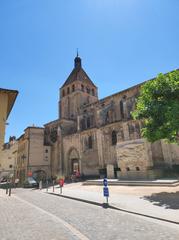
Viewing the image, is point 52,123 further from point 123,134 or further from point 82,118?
point 123,134

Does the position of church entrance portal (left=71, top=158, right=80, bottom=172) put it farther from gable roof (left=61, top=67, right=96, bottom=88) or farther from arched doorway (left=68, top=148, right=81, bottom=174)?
gable roof (left=61, top=67, right=96, bottom=88)

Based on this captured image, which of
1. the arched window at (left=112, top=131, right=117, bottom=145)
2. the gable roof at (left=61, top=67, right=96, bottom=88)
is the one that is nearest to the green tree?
the arched window at (left=112, top=131, right=117, bottom=145)

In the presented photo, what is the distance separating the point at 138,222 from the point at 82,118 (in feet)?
115

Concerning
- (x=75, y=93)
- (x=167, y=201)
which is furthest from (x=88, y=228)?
(x=75, y=93)

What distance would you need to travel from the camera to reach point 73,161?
37.7 m

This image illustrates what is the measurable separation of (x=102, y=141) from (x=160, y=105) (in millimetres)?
19993

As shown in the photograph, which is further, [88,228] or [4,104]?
[4,104]

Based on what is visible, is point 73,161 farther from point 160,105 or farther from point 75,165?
point 160,105

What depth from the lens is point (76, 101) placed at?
4797 cm

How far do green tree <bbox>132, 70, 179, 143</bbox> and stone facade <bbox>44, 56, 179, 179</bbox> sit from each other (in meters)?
8.53

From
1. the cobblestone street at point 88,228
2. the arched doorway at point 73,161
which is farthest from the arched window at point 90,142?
the cobblestone street at point 88,228

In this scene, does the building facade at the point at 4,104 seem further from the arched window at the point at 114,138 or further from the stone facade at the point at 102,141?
the arched window at the point at 114,138

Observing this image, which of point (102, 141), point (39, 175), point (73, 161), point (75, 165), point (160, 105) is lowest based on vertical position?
point (39, 175)

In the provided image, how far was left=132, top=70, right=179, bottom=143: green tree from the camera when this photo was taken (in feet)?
43.2
